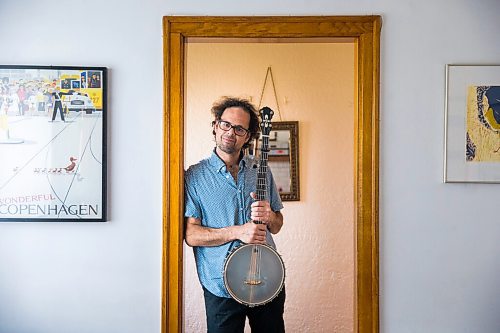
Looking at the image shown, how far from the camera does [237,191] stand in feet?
8.00

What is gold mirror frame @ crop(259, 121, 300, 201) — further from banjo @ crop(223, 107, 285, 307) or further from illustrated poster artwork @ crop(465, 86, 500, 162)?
illustrated poster artwork @ crop(465, 86, 500, 162)

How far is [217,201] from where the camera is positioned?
2.45 m

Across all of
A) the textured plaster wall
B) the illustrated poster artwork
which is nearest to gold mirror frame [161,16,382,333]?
the textured plaster wall

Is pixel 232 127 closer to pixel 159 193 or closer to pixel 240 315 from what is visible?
pixel 159 193

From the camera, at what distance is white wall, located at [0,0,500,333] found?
2467mm

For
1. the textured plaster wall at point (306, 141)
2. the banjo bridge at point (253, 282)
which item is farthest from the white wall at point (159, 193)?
Result: the banjo bridge at point (253, 282)

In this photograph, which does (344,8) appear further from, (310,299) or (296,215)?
(310,299)

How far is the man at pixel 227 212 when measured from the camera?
2424mm

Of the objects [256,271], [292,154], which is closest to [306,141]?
[292,154]

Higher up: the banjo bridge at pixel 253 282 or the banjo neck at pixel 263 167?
the banjo neck at pixel 263 167

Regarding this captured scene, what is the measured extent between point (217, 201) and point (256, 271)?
1.10ft

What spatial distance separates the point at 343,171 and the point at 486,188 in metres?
0.62

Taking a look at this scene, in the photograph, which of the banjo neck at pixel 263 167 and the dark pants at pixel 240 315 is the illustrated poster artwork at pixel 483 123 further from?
the dark pants at pixel 240 315

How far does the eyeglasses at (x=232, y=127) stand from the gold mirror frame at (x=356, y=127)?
0.17 meters
